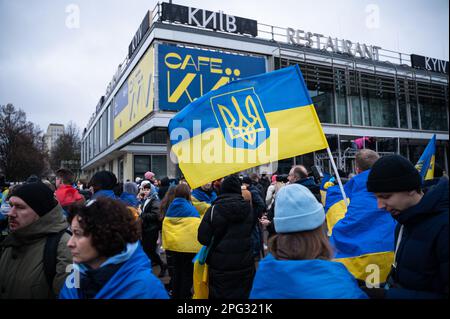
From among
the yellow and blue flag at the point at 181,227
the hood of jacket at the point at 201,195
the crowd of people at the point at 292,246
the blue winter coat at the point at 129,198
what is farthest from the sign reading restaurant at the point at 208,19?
the crowd of people at the point at 292,246

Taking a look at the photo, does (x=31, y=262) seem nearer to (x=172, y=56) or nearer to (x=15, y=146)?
(x=172, y=56)

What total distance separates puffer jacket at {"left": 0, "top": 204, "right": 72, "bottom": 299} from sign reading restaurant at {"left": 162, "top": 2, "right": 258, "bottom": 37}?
1426 cm

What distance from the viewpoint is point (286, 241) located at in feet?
5.69

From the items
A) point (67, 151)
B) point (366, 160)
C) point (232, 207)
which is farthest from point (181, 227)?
point (67, 151)

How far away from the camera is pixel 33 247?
2238 mm

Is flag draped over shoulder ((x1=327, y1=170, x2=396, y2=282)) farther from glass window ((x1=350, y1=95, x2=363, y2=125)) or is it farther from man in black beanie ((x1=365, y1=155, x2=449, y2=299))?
glass window ((x1=350, y1=95, x2=363, y2=125))

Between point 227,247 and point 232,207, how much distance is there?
467 mm

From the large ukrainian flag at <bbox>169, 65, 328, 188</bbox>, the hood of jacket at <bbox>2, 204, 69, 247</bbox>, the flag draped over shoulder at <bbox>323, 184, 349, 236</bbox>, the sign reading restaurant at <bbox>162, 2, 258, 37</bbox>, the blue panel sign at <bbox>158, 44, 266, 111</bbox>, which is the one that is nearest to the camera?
the hood of jacket at <bbox>2, 204, 69, 247</bbox>

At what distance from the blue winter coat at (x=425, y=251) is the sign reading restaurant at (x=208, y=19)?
15140 millimetres

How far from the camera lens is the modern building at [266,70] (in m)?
14.5

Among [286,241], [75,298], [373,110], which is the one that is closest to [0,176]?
[75,298]

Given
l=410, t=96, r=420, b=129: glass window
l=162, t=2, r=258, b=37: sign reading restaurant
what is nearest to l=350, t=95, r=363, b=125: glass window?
l=410, t=96, r=420, b=129: glass window

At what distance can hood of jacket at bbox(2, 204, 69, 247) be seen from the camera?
224 cm

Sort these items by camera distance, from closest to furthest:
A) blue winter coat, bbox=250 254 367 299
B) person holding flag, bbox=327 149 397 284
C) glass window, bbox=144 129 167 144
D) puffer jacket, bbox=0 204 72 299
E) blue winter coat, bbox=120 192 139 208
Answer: blue winter coat, bbox=250 254 367 299 → puffer jacket, bbox=0 204 72 299 → person holding flag, bbox=327 149 397 284 → blue winter coat, bbox=120 192 139 208 → glass window, bbox=144 129 167 144
